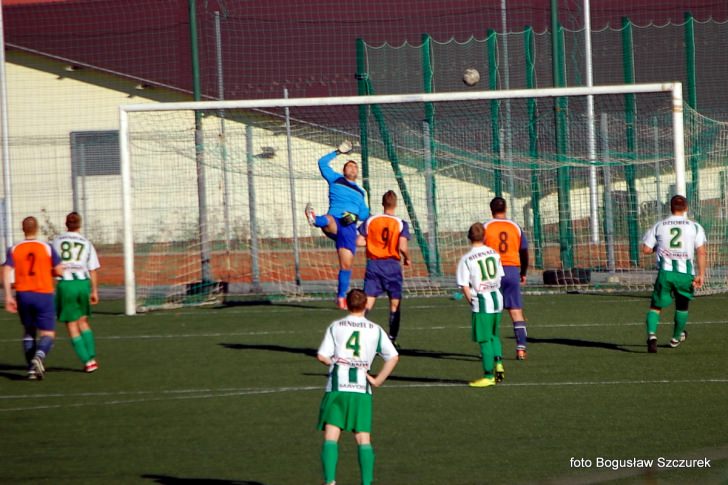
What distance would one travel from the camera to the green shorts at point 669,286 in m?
13.5

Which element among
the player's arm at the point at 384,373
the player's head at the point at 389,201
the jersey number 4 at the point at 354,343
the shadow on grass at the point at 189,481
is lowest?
the shadow on grass at the point at 189,481

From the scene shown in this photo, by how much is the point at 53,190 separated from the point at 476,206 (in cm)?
784

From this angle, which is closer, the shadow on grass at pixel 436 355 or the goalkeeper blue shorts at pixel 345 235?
the shadow on grass at pixel 436 355

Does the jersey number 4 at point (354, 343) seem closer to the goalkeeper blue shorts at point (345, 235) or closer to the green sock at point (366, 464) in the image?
the green sock at point (366, 464)

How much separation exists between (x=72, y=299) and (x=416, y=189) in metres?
9.84

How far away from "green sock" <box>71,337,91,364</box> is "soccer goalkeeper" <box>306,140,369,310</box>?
13.1 feet

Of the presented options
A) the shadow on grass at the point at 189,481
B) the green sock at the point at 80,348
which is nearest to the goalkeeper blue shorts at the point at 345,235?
the green sock at the point at 80,348

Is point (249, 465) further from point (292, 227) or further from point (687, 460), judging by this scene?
point (292, 227)

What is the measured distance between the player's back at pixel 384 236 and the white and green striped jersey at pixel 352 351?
6132 mm

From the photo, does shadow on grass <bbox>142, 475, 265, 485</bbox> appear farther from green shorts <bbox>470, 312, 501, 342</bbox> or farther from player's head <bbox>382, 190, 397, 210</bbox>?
player's head <bbox>382, 190, 397, 210</bbox>

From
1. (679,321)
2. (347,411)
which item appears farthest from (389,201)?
(347,411)

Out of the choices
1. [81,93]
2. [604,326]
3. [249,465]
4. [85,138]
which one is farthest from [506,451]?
[81,93]

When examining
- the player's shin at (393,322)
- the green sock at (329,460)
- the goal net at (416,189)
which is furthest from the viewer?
the goal net at (416,189)

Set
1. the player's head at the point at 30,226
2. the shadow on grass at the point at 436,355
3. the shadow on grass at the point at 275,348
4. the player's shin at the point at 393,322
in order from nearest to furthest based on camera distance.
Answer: the player's head at the point at 30,226 < the shadow on grass at the point at 436,355 < the player's shin at the point at 393,322 < the shadow on grass at the point at 275,348
